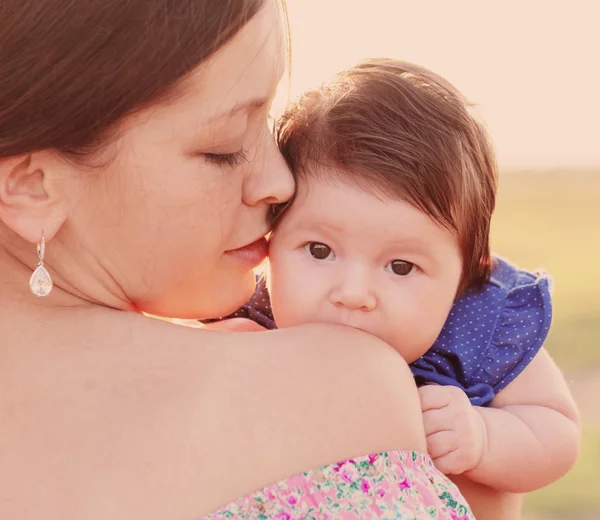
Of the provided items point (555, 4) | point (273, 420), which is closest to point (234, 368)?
point (273, 420)

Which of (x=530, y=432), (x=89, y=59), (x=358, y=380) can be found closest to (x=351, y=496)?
(x=358, y=380)

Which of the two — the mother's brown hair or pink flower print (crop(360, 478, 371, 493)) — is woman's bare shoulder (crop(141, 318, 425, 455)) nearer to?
pink flower print (crop(360, 478, 371, 493))

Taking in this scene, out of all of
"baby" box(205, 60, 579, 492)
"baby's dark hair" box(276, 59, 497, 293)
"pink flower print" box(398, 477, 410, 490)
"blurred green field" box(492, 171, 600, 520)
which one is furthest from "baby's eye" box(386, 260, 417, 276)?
"blurred green field" box(492, 171, 600, 520)

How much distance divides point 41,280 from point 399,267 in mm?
748

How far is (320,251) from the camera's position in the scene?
7.50 ft

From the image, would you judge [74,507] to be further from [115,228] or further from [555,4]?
[555,4]

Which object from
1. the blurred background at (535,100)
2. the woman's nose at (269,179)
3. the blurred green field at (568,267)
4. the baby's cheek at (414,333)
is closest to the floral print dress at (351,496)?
the baby's cheek at (414,333)

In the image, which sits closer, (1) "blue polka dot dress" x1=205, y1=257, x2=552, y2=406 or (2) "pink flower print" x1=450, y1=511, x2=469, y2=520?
(2) "pink flower print" x1=450, y1=511, x2=469, y2=520

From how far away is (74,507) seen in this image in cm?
177

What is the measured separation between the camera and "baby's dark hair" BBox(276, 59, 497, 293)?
7.26 ft

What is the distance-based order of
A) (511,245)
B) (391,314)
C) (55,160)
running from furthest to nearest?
(511,245)
(391,314)
(55,160)

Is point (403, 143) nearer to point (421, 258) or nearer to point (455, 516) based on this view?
point (421, 258)

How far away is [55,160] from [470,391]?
104cm

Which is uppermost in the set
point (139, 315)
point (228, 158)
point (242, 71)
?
point (242, 71)
